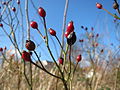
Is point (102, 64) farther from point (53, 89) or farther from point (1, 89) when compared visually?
point (1, 89)

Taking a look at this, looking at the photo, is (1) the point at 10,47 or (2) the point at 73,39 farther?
(1) the point at 10,47

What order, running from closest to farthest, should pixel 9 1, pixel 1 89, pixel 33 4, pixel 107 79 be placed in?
1. pixel 33 4
2. pixel 9 1
3. pixel 1 89
4. pixel 107 79

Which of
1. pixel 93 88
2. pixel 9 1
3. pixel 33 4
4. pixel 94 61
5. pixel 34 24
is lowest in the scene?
pixel 93 88

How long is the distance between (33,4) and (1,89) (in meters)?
1.39

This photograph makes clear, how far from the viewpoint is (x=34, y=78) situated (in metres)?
2.89

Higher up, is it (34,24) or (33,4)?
(33,4)

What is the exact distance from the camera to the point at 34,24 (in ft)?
3.02

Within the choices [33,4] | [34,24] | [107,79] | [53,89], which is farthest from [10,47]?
[107,79]

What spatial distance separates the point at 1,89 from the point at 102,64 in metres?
1.57

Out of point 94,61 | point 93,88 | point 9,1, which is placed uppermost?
point 9,1

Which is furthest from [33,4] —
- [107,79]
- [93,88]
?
[107,79]

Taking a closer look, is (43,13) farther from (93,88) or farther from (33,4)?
(93,88)

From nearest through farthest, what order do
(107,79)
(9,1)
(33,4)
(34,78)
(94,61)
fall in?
(33,4)
(9,1)
(94,61)
(34,78)
(107,79)

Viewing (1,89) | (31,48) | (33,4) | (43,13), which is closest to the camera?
(31,48)
